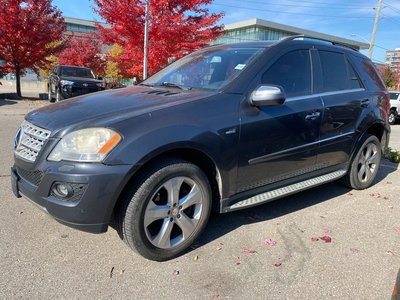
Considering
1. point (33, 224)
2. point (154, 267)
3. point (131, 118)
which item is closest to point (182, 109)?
point (131, 118)

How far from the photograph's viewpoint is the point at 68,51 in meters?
27.0

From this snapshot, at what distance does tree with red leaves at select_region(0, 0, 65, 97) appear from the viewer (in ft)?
53.3

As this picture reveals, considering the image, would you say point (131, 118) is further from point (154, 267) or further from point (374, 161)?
point (374, 161)

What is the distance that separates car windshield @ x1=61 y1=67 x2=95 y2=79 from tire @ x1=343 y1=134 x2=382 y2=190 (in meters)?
13.1

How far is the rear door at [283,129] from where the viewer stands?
3.24m

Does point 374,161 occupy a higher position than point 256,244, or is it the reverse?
point 374,161

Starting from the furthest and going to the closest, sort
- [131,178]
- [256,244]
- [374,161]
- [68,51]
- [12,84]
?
1. [12,84]
2. [68,51]
3. [374,161]
4. [256,244]
5. [131,178]

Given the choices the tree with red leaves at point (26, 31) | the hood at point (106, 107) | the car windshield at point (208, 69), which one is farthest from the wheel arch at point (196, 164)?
the tree with red leaves at point (26, 31)

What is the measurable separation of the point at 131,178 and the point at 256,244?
134cm

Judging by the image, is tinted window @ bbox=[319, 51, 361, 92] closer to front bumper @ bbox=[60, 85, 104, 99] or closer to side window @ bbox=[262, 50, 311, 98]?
side window @ bbox=[262, 50, 311, 98]

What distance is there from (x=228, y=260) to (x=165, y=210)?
0.68m

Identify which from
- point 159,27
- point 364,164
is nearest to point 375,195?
point 364,164

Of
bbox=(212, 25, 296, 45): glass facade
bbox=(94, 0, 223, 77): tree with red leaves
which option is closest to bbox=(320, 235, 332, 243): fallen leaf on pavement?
bbox=(94, 0, 223, 77): tree with red leaves

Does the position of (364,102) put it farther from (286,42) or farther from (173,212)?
(173,212)
